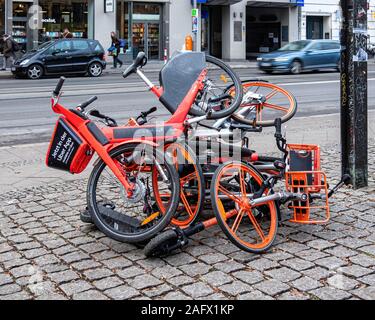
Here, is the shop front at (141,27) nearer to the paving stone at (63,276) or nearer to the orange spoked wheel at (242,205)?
the orange spoked wheel at (242,205)

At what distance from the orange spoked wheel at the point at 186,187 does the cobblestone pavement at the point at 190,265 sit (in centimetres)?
23

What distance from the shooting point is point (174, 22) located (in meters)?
35.2

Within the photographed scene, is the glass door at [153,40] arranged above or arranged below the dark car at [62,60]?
above

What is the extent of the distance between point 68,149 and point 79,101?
11.1 metres

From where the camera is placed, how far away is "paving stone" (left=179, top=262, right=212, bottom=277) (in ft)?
14.4

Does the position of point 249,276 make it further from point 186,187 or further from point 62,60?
point 62,60

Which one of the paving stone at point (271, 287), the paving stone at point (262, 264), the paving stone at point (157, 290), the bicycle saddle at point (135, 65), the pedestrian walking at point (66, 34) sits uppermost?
the pedestrian walking at point (66, 34)

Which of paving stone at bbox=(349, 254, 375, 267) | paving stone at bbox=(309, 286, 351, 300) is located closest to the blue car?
paving stone at bbox=(349, 254, 375, 267)

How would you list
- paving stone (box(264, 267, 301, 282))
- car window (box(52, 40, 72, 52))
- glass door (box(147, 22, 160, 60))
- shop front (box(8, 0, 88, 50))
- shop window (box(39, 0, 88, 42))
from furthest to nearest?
glass door (box(147, 22, 160, 60))
shop window (box(39, 0, 88, 42))
shop front (box(8, 0, 88, 50))
car window (box(52, 40, 72, 52))
paving stone (box(264, 267, 301, 282))

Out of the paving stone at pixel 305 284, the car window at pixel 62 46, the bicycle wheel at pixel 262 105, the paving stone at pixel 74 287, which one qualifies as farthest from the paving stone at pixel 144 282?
the car window at pixel 62 46

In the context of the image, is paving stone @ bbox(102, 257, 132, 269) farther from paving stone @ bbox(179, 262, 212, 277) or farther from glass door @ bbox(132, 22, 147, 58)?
glass door @ bbox(132, 22, 147, 58)

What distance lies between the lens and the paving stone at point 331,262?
4.47 m
